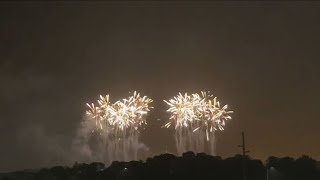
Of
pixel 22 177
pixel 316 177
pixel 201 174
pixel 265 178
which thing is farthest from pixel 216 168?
pixel 22 177

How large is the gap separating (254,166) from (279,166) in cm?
515

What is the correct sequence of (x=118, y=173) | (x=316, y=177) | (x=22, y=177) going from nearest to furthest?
1. (x=316, y=177)
2. (x=118, y=173)
3. (x=22, y=177)

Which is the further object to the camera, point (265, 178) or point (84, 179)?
point (84, 179)

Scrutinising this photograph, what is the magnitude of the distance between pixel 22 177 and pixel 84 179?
27.2m

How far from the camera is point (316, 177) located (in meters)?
78.4

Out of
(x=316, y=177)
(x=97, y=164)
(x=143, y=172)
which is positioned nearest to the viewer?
(x=316, y=177)

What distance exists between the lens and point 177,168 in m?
81.5

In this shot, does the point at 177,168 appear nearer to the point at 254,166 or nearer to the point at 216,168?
the point at 216,168

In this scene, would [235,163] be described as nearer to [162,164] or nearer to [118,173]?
[162,164]

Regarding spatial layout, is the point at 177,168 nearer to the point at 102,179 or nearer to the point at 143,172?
the point at 143,172

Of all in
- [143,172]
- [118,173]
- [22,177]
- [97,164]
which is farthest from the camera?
[22,177]

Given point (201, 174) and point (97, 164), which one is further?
point (97, 164)

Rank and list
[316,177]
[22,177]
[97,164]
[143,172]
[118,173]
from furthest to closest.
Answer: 1. [22,177]
2. [97,164]
3. [118,173]
4. [143,172]
5. [316,177]

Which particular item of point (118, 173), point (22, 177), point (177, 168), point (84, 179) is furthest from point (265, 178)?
point (22, 177)
